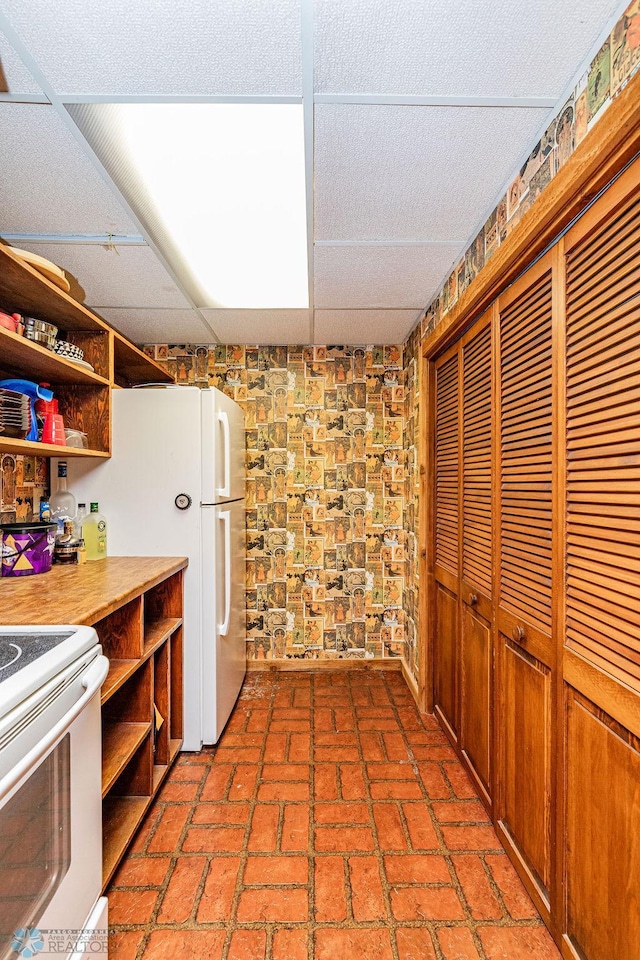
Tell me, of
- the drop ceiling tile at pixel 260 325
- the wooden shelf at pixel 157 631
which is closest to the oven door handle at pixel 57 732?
the wooden shelf at pixel 157 631

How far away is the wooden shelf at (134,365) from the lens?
8.08 feet

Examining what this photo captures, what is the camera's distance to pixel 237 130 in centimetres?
131

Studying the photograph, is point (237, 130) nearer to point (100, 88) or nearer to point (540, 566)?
point (100, 88)

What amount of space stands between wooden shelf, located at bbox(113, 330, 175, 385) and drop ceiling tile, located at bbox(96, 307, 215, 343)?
10 centimetres

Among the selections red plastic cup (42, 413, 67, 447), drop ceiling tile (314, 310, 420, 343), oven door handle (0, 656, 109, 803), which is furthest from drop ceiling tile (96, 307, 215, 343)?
oven door handle (0, 656, 109, 803)

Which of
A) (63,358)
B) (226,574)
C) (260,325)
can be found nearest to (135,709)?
(226,574)

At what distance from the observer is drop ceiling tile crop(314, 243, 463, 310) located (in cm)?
195

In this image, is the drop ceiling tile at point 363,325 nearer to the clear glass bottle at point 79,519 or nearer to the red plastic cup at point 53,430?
the red plastic cup at point 53,430

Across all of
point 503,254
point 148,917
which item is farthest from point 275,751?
point 503,254

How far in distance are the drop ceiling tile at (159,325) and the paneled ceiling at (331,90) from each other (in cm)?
71

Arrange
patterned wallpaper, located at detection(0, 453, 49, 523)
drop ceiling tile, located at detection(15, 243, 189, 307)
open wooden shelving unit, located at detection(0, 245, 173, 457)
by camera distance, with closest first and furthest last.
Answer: open wooden shelving unit, located at detection(0, 245, 173, 457) < drop ceiling tile, located at detection(15, 243, 189, 307) < patterned wallpaper, located at detection(0, 453, 49, 523)

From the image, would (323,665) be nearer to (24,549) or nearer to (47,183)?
(24,549)

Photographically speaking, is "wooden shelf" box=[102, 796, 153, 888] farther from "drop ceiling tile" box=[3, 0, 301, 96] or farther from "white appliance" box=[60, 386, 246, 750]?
"drop ceiling tile" box=[3, 0, 301, 96]

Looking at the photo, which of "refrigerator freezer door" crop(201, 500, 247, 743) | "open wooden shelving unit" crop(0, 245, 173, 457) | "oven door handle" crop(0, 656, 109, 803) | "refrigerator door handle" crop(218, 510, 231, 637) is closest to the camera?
"oven door handle" crop(0, 656, 109, 803)
